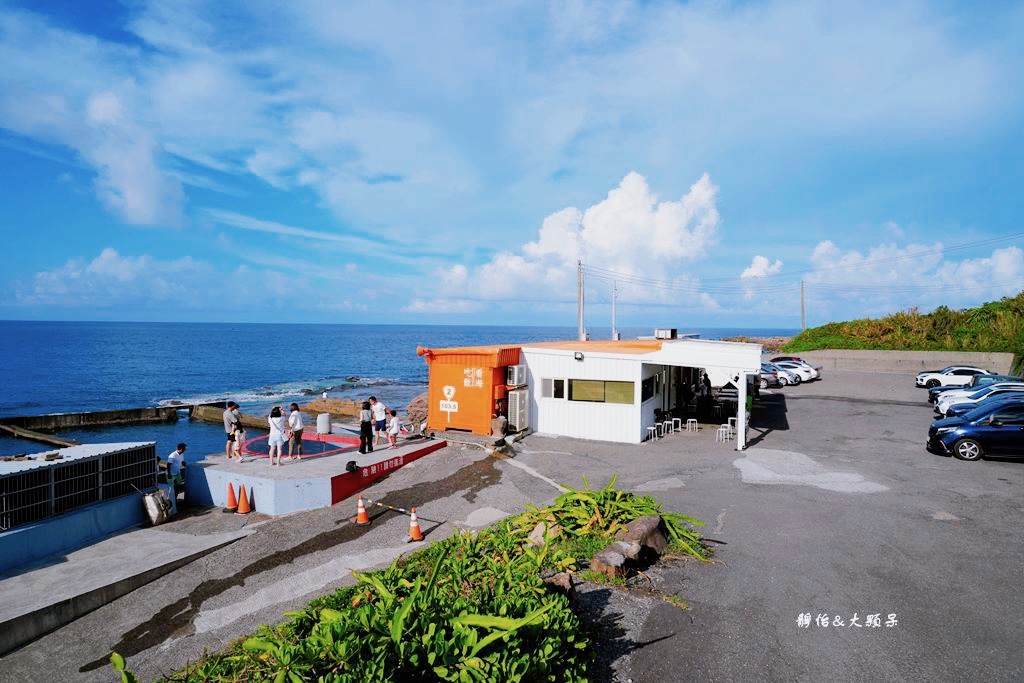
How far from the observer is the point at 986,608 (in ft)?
24.0

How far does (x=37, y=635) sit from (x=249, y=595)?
10.8 feet

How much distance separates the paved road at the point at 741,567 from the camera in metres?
6.45

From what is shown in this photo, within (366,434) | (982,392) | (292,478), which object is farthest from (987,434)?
(292,478)

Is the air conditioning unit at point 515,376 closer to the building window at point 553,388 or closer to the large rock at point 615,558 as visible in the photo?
the building window at point 553,388

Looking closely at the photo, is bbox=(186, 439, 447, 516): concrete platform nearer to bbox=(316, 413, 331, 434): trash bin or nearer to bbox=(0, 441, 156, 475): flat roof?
bbox=(0, 441, 156, 475): flat roof

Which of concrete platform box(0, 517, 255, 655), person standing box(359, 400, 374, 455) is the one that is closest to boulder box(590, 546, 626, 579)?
concrete platform box(0, 517, 255, 655)

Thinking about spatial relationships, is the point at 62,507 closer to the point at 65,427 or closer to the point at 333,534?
the point at 333,534

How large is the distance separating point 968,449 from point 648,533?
12657mm

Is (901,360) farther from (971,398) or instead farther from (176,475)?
(176,475)

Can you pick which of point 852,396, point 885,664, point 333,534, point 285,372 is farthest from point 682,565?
point 285,372

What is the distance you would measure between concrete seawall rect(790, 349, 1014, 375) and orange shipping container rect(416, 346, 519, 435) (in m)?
36.4

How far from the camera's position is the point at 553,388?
19797 millimetres

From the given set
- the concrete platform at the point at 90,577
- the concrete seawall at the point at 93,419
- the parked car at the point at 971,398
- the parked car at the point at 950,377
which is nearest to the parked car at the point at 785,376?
the parked car at the point at 950,377

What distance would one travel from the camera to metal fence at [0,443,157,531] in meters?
11.5
